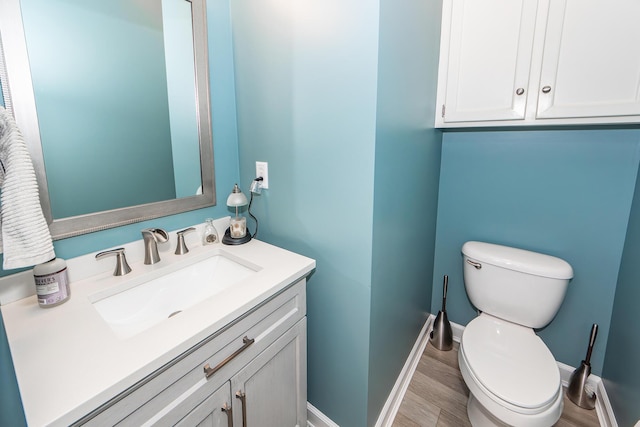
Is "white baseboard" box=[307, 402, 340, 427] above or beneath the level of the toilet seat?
beneath

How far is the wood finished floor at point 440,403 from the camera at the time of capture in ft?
4.72

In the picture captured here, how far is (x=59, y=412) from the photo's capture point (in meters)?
0.53

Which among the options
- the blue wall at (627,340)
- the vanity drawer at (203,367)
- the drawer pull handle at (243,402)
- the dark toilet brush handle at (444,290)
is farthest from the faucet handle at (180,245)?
the blue wall at (627,340)

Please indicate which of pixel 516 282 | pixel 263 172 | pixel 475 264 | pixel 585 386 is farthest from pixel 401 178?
pixel 585 386

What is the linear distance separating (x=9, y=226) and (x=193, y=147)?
69cm

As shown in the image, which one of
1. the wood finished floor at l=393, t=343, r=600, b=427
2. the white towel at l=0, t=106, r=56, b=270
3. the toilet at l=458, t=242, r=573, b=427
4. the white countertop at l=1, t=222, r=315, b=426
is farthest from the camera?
the wood finished floor at l=393, t=343, r=600, b=427

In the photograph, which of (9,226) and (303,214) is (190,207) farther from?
(9,226)

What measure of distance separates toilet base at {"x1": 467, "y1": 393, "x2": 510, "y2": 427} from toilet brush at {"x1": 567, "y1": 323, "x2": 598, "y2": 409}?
1.95ft

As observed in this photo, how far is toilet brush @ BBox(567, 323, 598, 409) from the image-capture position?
149cm

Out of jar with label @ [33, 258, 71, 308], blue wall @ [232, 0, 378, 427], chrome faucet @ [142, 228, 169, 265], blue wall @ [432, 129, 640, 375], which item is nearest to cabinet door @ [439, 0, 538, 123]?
blue wall @ [432, 129, 640, 375]

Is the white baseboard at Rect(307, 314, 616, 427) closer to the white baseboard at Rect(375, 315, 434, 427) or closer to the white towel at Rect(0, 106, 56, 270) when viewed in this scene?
the white baseboard at Rect(375, 315, 434, 427)

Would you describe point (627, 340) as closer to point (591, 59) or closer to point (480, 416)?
point (480, 416)

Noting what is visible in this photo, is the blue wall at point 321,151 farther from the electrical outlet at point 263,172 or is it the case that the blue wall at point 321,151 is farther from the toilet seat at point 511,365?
the toilet seat at point 511,365

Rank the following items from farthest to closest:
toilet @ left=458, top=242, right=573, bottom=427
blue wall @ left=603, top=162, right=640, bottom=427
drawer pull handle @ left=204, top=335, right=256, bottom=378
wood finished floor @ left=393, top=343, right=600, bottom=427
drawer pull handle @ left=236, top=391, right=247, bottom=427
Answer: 1. wood finished floor @ left=393, top=343, right=600, bottom=427
2. blue wall @ left=603, top=162, right=640, bottom=427
3. toilet @ left=458, top=242, right=573, bottom=427
4. drawer pull handle @ left=236, top=391, right=247, bottom=427
5. drawer pull handle @ left=204, top=335, right=256, bottom=378
